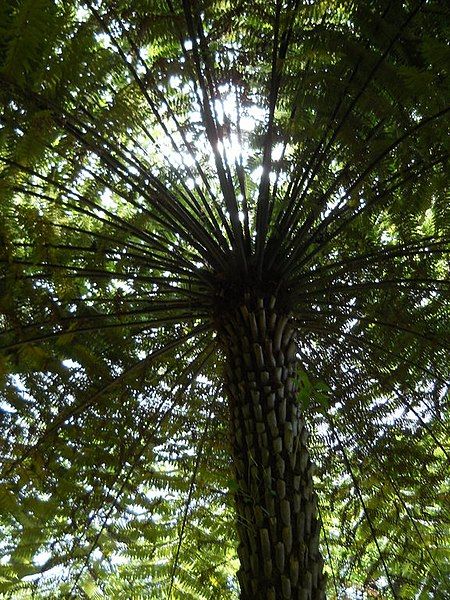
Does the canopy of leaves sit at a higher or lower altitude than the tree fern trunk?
higher

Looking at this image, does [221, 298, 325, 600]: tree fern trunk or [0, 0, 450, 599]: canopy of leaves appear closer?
[221, 298, 325, 600]: tree fern trunk

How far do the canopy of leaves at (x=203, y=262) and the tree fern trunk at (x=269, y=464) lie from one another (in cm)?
13

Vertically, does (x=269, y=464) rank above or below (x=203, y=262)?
below

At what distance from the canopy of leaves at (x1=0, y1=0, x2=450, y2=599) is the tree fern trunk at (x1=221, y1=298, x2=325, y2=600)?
129 millimetres

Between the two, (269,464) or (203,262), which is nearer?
(269,464)

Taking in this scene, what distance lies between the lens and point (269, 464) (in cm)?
183

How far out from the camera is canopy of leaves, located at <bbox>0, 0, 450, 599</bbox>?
235cm

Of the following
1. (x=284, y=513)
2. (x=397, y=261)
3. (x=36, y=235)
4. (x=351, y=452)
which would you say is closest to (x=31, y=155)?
(x=36, y=235)

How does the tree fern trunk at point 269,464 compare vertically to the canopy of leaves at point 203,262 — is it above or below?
below

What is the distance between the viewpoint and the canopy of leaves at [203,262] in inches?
92.5

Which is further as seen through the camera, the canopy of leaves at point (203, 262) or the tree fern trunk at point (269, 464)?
the canopy of leaves at point (203, 262)

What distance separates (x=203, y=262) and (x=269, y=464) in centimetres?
112

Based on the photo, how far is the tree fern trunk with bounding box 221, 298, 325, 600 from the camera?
1.66 metres

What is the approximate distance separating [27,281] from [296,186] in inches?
52.0
